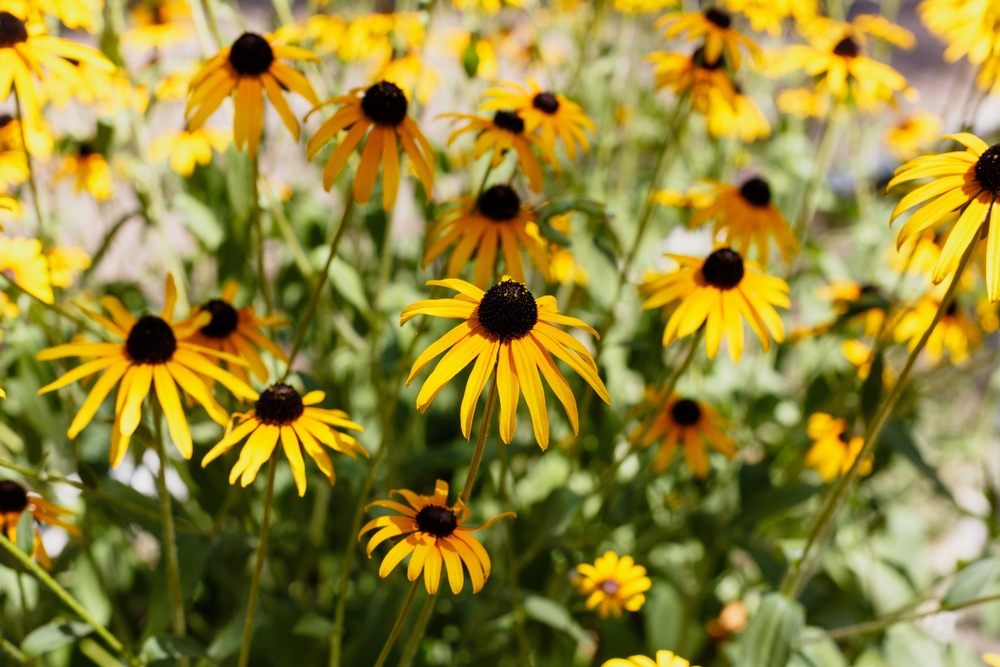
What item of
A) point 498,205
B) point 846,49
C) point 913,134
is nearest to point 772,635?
point 498,205

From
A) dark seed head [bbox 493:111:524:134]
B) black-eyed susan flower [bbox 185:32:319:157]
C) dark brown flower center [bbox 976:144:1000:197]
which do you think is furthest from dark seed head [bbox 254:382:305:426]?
dark brown flower center [bbox 976:144:1000:197]

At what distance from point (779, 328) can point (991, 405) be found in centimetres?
195

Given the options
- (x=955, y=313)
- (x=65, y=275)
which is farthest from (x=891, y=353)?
(x=65, y=275)

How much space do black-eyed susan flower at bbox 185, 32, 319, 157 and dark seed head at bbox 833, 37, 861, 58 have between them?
1467mm

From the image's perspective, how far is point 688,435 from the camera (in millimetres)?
1897

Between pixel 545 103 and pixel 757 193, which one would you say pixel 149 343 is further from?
pixel 757 193

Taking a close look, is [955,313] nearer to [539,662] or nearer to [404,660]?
[539,662]

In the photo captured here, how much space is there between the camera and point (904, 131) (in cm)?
348

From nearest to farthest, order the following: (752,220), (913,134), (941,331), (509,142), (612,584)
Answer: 1. (509,142)
2. (612,584)
3. (752,220)
4. (941,331)
5. (913,134)

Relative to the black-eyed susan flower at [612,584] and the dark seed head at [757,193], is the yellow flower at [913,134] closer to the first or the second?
the dark seed head at [757,193]

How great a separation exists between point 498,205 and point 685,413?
2.51 feet

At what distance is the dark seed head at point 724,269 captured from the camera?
147 centimetres

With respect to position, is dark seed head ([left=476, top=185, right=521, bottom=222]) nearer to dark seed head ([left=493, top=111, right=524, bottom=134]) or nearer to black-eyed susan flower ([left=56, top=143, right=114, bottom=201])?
dark seed head ([left=493, top=111, right=524, bottom=134])

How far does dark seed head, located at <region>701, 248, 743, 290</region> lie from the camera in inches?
57.8
